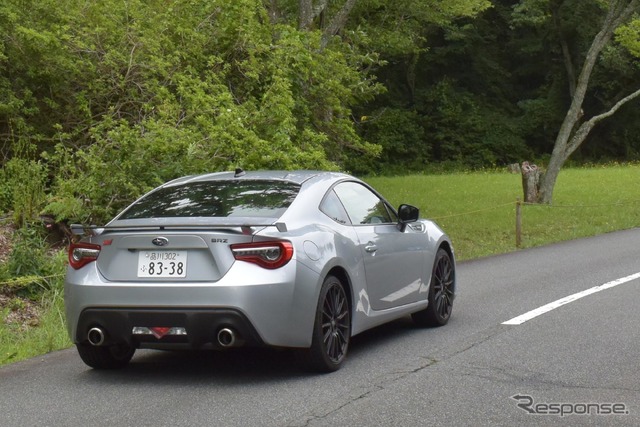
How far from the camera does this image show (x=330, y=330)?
26.8 feet

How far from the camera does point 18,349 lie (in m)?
9.99

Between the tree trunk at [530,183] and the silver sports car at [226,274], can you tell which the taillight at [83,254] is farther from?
the tree trunk at [530,183]

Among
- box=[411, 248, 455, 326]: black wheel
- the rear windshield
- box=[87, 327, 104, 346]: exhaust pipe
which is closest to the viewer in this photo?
box=[87, 327, 104, 346]: exhaust pipe

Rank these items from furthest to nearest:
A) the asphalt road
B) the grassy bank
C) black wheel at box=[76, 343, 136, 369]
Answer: the grassy bank, black wheel at box=[76, 343, 136, 369], the asphalt road

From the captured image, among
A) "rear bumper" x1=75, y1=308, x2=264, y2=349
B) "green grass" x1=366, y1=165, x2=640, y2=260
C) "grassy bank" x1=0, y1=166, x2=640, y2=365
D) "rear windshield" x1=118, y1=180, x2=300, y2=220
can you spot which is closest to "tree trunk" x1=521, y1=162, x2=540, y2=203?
"green grass" x1=366, y1=165, x2=640, y2=260

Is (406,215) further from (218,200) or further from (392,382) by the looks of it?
(392,382)

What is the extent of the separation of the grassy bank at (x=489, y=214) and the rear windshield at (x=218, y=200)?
1.98 m

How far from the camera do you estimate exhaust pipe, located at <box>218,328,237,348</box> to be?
7574 millimetres

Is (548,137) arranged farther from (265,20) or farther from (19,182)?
(19,182)

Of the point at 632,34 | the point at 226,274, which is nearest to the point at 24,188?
the point at 226,274

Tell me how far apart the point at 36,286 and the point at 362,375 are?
6929 mm

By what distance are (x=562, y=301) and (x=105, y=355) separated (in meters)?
5.49

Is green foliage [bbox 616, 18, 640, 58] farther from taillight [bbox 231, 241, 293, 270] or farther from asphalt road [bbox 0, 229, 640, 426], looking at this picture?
taillight [bbox 231, 241, 293, 270]

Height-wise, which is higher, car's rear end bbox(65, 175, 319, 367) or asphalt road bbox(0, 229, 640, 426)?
car's rear end bbox(65, 175, 319, 367)
